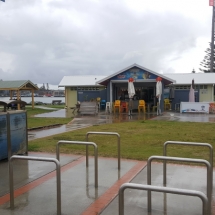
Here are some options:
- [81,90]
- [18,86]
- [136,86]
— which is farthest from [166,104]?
[18,86]

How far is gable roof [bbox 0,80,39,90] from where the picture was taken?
2802 centimetres

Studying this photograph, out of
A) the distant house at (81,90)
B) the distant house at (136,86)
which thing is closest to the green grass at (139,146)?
the distant house at (136,86)

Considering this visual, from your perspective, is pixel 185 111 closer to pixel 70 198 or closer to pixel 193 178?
pixel 193 178

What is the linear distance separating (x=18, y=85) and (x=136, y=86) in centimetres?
1105

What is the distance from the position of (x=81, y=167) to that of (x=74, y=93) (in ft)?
86.4

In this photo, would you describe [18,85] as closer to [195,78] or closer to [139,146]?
[195,78]

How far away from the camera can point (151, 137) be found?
11039mm

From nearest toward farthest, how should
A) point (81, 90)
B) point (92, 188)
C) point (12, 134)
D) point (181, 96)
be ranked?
point (92, 188) → point (12, 134) → point (181, 96) → point (81, 90)

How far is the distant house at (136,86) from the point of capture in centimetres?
2522

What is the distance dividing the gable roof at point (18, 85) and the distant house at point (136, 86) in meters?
3.33

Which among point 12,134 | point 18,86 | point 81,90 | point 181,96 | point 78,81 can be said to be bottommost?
point 12,134

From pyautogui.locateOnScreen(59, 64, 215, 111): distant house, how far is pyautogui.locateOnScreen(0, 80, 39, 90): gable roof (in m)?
3.33

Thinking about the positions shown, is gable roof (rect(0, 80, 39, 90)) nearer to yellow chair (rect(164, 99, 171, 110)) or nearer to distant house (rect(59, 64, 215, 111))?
distant house (rect(59, 64, 215, 111))

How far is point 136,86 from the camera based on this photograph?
29688mm
